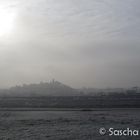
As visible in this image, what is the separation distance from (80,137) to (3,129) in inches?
396

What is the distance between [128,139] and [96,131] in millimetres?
4983

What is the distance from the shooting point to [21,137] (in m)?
29.8

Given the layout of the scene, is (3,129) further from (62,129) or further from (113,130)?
(113,130)

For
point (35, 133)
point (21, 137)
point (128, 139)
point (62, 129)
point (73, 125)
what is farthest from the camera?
point (73, 125)

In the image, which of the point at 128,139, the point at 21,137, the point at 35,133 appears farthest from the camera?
the point at 35,133

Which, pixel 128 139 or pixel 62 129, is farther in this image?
pixel 62 129

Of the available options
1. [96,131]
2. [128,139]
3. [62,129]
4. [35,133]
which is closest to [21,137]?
[35,133]

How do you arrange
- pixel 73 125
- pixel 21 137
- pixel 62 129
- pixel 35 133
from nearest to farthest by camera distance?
pixel 21 137 → pixel 35 133 → pixel 62 129 → pixel 73 125

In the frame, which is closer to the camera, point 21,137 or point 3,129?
point 21,137

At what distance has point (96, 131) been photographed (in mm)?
32125

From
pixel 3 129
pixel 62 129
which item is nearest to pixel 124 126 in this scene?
pixel 62 129

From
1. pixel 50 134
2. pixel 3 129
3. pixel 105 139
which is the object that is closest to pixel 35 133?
pixel 50 134

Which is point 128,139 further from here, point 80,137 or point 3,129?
point 3,129

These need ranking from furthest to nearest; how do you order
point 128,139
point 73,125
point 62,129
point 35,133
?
point 73,125 < point 62,129 < point 35,133 < point 128,139
